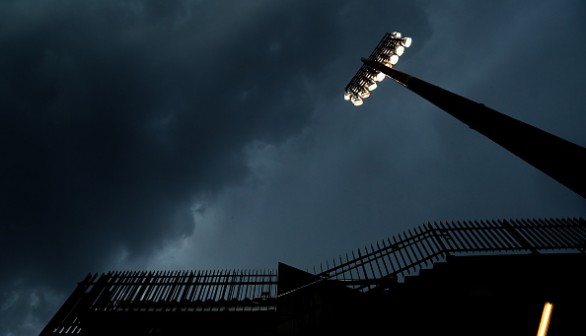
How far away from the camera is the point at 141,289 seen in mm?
8781

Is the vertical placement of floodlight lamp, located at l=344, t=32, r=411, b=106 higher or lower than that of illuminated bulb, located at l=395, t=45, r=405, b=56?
higher

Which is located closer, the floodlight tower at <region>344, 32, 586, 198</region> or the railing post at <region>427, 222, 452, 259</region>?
the floodlight tower at <region>344, 32, 586, 198</region>

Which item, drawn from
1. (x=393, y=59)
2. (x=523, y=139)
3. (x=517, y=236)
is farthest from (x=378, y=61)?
(x=517, y=236)

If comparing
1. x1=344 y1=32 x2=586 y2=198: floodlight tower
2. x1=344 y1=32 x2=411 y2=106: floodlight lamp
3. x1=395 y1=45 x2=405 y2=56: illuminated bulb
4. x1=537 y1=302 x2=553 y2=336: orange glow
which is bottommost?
x1=537 y1=302 x2=553 y2=336: orange glow

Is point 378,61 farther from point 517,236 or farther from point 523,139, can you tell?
point 517,236

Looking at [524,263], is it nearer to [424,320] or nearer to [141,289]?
[424,320]

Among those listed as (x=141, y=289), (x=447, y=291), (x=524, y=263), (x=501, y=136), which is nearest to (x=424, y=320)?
(x=447, y=291)

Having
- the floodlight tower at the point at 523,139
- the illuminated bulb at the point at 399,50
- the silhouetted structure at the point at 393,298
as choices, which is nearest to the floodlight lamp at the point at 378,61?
the illuminated bulb at the point at 399,50

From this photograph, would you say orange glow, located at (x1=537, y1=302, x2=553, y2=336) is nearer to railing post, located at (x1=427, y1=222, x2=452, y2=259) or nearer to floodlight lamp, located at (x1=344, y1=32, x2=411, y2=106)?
railing post, located at (x1=427, y1=222, x2=452, y2=259)

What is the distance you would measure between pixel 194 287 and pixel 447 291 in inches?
343

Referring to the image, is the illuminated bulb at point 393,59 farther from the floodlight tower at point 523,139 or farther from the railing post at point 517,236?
the railing post at point 517,236

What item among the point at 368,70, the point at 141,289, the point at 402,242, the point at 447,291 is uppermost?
the point at 368,70

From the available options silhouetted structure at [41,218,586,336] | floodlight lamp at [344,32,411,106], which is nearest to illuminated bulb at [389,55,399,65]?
floodlight lamp at [344,32,411,106]

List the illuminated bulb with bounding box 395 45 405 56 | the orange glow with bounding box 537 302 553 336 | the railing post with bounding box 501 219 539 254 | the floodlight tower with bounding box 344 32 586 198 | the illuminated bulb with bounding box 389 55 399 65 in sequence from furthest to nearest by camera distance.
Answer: the railing post with bounding box 501 219 539 254 < the illuminated bulb with bounding box 389 55 399 65 < the illuminated bulb with bounding box 395 45 405 56 < the orange glow with bounding box 537 302 553 336 < the floodlight tower with bounding box 344 32 586 198
